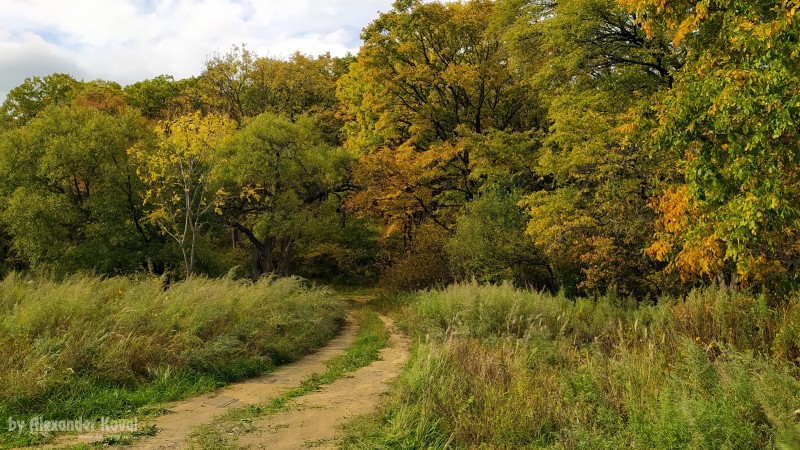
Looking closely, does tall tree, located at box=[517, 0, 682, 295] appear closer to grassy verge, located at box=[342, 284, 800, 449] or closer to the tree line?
the tree line

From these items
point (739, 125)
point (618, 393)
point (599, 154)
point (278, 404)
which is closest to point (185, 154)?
point (278, 404)

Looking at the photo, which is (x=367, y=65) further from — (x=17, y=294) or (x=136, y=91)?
(x=136, y=91)

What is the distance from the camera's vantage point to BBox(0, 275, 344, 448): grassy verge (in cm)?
648

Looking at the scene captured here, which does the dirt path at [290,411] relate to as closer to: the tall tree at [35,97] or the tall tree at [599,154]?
the tall tree at [599,154]

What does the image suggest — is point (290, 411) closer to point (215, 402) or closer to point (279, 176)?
point (215, 402)

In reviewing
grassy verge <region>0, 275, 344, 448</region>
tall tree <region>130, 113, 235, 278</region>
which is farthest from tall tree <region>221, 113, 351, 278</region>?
grassy verge <region>0, 275, 344, 448</region>

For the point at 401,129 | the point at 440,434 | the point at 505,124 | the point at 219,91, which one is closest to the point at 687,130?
the point at 440,434

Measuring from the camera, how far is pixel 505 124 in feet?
84.7

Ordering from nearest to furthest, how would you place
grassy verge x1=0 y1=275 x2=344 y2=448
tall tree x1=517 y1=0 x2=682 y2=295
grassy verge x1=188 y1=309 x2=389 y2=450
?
1. grassy verge x1=188 y1=309 x2=389 y2=450
2. grassy verge x1=0 y1=275 x2=344 y2=448
3. tall tree x1=517 y1=0 x2=682 y2=295

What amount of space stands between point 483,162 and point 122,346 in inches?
653

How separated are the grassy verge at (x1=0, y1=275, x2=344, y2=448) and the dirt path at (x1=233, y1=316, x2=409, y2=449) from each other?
1.83m

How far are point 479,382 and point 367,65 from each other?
72.5 ft

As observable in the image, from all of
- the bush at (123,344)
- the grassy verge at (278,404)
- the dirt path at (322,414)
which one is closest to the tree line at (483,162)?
the dirt path at (322,414)

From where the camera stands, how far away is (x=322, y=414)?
6.46 meters
